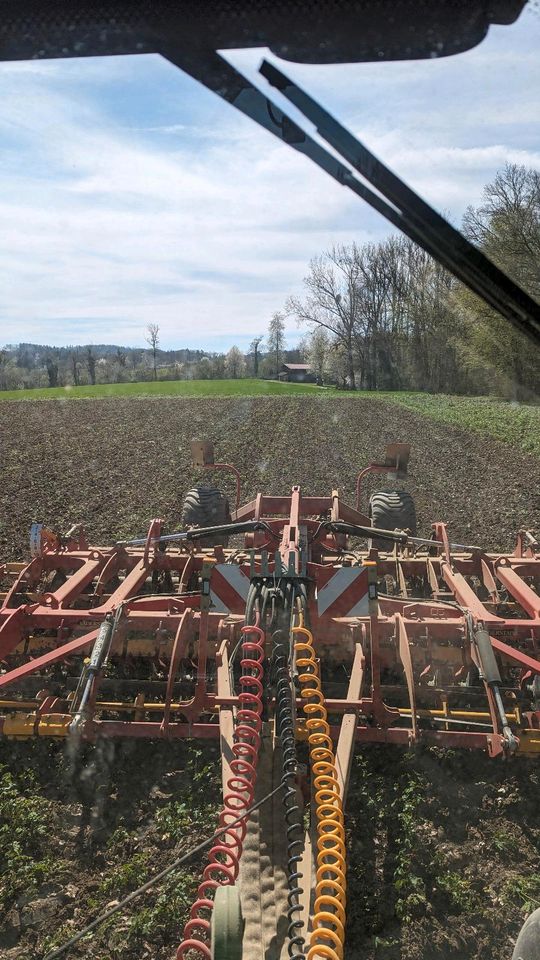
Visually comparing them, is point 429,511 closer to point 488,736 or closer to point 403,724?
point 403,724

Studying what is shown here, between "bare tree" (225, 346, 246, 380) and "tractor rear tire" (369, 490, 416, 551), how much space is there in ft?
199

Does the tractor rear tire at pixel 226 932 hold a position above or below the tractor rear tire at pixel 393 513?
below

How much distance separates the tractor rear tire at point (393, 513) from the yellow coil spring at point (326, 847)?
4.23 m

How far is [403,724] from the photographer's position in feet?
19.4

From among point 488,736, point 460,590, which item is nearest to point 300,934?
point 488,736

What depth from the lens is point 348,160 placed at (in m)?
1.74

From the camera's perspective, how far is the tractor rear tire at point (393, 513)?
8.73m

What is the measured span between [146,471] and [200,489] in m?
9.14

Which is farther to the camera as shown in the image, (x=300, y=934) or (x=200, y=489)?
(x=200, y=489)

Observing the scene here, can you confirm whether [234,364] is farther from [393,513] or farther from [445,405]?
[393,513]

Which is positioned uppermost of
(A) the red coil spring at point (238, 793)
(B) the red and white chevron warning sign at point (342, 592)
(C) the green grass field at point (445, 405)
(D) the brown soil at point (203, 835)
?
(C) the green grass field at point (445, 405)

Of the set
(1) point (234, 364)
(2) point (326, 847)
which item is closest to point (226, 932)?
(2) point (326, 847)

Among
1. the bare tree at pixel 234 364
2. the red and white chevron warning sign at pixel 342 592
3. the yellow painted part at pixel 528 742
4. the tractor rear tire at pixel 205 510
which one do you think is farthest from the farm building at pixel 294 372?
the yellow painted part at pixel 528 742

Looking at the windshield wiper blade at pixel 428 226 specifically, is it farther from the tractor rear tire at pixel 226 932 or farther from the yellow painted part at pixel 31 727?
the yellow painted part at pixel 31 727
